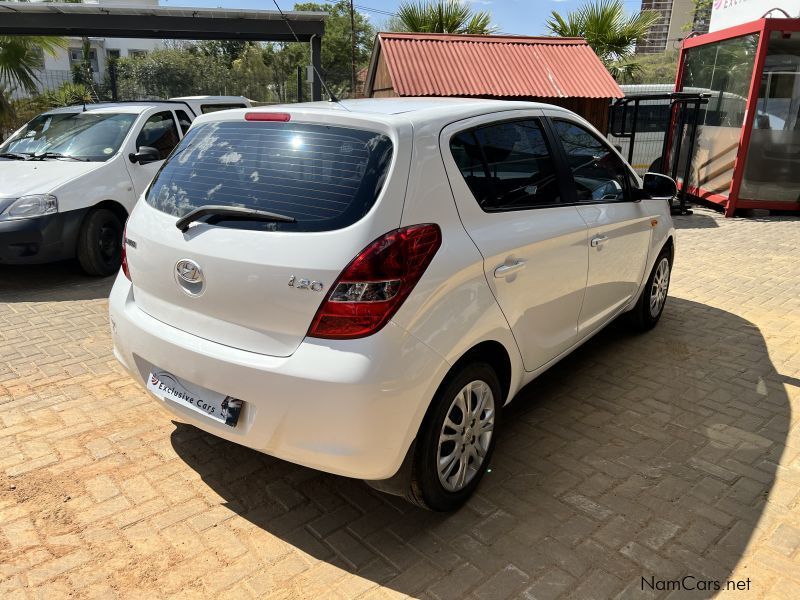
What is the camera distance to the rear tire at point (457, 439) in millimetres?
2539

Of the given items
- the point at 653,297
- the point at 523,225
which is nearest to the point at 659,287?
the point at 653,297

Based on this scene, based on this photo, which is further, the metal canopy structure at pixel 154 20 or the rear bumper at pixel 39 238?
the metal canopy structure at pixel 154 20

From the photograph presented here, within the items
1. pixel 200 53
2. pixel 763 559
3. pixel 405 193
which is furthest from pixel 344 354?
pixel 200 53

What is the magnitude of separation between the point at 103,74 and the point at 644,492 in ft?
169

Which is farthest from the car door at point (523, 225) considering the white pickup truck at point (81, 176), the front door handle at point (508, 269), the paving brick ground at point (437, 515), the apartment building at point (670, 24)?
the apartment building at point (670, 24)

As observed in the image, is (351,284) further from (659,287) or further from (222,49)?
(222,49)

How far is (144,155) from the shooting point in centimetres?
672

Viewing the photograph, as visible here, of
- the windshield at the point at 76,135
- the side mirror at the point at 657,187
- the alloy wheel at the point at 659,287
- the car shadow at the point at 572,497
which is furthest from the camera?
the windshield at the point at 76,135

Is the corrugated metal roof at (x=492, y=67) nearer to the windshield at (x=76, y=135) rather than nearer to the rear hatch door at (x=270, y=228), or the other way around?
the windshield at (x=76, y=135)

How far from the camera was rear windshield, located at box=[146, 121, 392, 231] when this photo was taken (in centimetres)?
239

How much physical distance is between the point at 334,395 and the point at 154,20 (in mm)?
11066

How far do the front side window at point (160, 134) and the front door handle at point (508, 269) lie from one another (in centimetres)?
542

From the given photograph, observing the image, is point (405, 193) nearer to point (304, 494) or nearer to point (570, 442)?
point (304, 494)

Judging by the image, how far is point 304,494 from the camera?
294 centimetres
